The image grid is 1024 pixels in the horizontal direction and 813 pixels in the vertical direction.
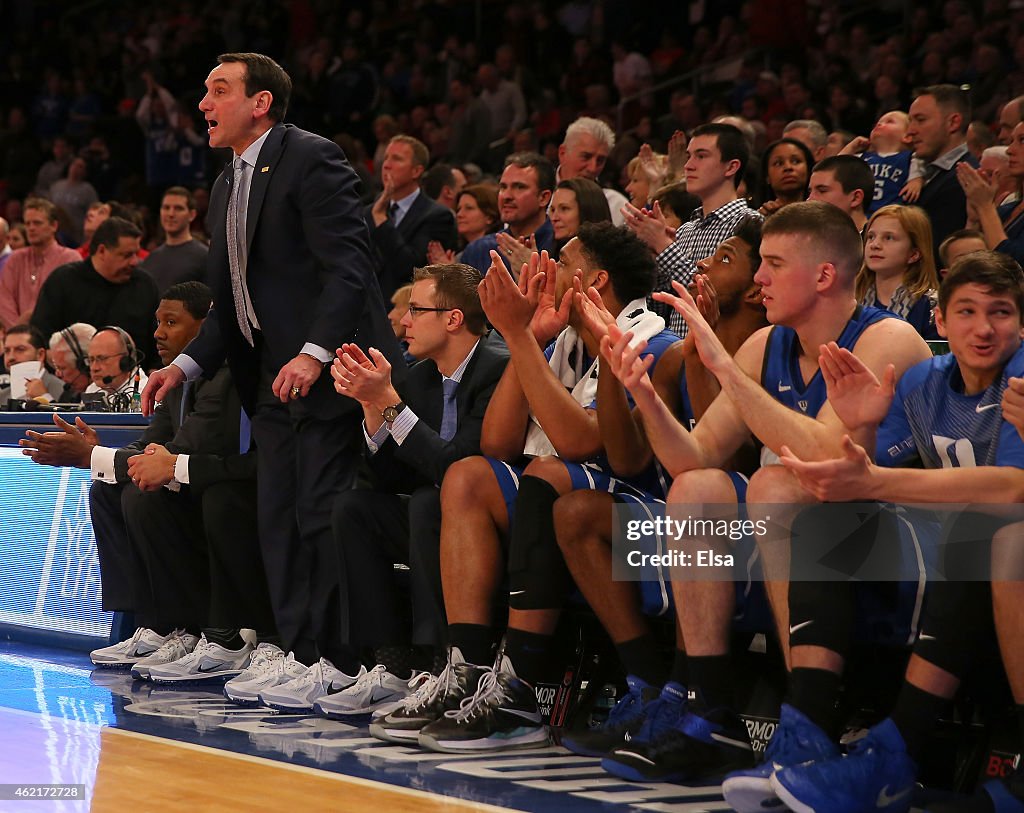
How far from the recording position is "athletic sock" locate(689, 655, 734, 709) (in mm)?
3812

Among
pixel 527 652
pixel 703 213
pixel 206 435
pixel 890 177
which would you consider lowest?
pixel 527 652

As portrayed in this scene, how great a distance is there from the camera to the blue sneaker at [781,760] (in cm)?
342

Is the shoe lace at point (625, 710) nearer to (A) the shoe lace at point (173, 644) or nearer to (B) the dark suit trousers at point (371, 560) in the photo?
(B) the dark suit trousers at point (371, 560)

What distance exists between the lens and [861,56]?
36.6ft

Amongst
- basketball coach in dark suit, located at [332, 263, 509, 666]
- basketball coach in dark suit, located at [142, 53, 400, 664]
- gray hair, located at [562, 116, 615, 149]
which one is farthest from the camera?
gray hair, located at [562, 116, 615, 149]

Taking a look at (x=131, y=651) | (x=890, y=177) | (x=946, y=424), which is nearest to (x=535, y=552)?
(x=946, y=424)

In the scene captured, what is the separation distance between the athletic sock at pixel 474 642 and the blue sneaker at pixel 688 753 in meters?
0.65

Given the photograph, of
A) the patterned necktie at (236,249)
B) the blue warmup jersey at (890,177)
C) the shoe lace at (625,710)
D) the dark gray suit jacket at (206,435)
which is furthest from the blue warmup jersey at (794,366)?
the blue warmup jersey at (890,177)

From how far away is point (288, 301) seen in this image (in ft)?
16.5

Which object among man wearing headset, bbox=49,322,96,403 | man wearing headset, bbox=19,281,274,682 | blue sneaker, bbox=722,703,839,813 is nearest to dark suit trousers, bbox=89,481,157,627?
man wearing headset, bbox=19,281,274,682

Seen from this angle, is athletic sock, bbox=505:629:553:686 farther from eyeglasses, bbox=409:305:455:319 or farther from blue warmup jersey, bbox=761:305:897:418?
eyeglasses, bbox=409:305:455:319

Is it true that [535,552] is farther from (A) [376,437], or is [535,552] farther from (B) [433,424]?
(B) [433,424]

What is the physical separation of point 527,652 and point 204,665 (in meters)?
1.70

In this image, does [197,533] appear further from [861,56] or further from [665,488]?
[861,56]
